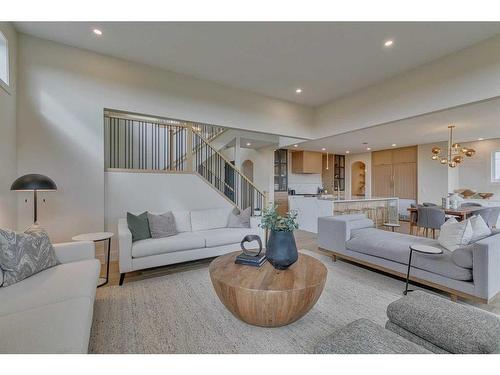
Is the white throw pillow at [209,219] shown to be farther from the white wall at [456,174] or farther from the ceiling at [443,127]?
the white wall at [456,174]

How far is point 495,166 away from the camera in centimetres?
657

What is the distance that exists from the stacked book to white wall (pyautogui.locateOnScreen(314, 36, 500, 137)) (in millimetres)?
3567

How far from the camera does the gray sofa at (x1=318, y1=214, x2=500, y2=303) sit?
220 cm

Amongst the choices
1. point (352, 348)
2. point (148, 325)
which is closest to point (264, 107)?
point (148, 325)

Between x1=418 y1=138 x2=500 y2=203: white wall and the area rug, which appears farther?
x1=418 y1=138 x2=500 y2=203: white wall

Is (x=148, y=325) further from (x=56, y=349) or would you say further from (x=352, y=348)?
(x=352, y=348)

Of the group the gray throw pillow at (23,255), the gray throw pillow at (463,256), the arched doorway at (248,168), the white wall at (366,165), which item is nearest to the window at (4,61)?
the gray throw pillow at (23,255)

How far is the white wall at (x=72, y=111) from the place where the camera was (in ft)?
10.2

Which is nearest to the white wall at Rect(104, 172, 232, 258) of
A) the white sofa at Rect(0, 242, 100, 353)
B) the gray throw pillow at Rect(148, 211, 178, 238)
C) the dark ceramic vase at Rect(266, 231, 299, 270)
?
the gray throw pillow at Rect(148, 211, 178, 238)

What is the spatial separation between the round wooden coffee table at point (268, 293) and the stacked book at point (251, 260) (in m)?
0.16

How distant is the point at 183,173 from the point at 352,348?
4060 mm

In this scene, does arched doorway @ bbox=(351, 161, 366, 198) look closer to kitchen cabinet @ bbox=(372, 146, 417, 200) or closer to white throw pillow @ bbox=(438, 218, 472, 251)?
kitchen cabinet @ bbox=(372, 146, 417, 200)

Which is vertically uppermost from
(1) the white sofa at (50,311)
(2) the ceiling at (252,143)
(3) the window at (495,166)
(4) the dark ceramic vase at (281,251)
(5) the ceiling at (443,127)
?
(5) the ceiling at (443,127)

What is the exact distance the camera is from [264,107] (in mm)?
5047
